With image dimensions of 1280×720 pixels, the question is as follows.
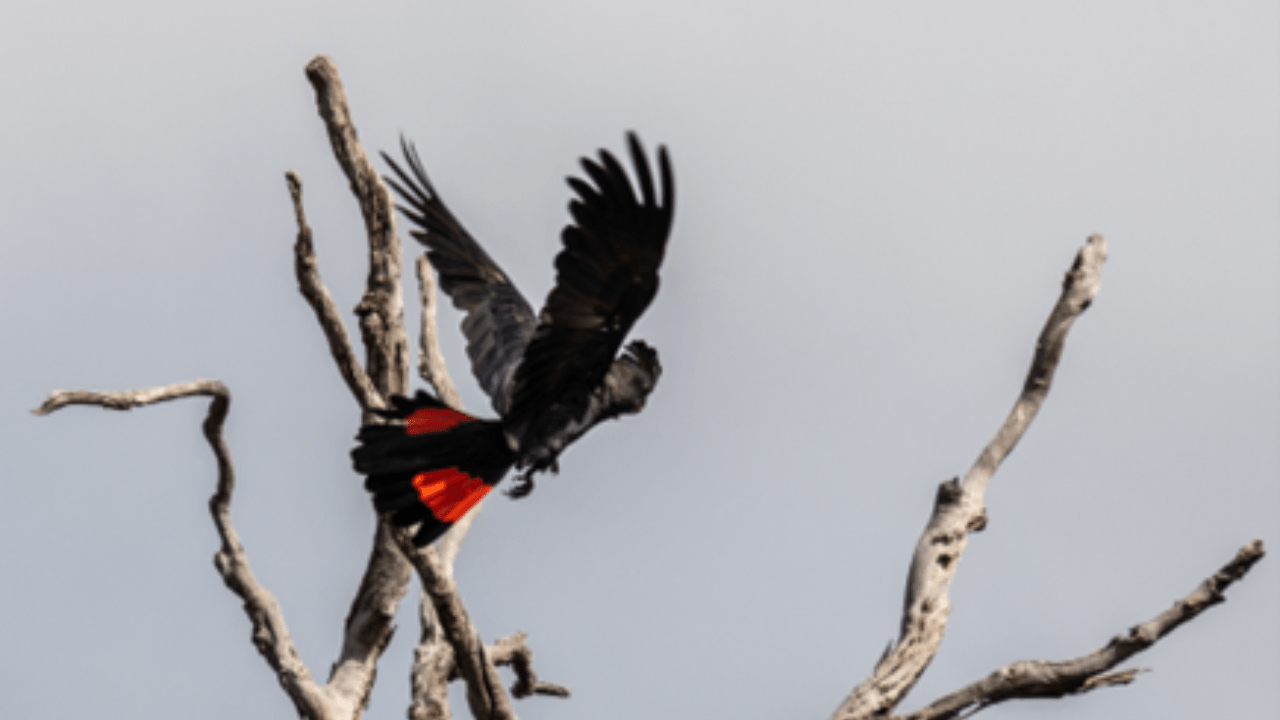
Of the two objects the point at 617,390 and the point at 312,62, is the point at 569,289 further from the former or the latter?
the point at 312,62

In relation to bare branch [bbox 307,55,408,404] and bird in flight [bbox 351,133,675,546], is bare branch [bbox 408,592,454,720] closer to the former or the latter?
bird in flight [bbox 351,133,675,546]

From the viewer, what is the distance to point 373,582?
19.1ft

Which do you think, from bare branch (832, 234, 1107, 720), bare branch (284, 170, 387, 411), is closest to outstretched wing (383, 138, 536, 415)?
bare branch (284, 170, 387, 411)

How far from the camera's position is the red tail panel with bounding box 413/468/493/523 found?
477 centimetres

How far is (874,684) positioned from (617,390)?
1.49 metres

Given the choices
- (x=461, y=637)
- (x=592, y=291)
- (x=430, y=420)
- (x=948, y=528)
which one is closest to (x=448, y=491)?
(x=430, y=420)

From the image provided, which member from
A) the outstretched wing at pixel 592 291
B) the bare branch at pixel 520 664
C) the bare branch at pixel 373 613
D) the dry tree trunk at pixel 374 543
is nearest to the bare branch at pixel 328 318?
the dry tree trunk at pixel 374 543

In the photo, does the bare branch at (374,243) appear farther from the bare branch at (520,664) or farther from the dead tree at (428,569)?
the bare branch at (520,664)

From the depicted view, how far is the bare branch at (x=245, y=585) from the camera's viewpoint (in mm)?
5324

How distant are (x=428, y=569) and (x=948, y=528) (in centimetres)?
203

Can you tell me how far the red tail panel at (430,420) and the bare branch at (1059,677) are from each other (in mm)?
1961

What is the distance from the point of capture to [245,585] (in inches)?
227

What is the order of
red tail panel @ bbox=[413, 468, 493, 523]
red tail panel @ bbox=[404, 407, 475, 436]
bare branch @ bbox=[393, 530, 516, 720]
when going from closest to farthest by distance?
1. bare branch @ bbox=[393, 530, 516, 720]
2. red tail panel @ bbox=[413, 468, 493, 523]
3. red tail panel @ bbox=[404, 407, 475, 436]

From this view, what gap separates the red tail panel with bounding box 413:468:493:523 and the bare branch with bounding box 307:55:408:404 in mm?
488
